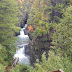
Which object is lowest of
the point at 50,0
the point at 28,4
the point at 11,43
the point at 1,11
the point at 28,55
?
the point at 28,55

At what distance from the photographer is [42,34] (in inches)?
707

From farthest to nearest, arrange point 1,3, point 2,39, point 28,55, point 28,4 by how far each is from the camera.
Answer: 1. point 28,4
2. point 28,55
3. point 2,39
4. point 1,3

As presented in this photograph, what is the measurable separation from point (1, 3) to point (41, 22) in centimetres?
905

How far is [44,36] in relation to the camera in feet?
57.5

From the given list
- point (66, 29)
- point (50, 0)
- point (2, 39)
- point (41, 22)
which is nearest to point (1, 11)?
point (2, 39)

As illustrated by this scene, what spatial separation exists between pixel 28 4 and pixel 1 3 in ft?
122

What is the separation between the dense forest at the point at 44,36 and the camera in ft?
16.2

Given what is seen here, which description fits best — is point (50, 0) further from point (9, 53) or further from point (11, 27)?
point (9, 53)

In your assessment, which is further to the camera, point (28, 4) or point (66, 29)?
point (28, 4)

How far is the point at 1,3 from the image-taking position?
9.16 metres

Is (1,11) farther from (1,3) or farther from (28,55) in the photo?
(28,55)

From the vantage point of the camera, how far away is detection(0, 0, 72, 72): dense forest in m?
4.93

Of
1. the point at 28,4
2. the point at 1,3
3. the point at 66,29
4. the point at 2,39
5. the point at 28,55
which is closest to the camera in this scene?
the point at 66,29

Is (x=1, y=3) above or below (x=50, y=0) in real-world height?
below
